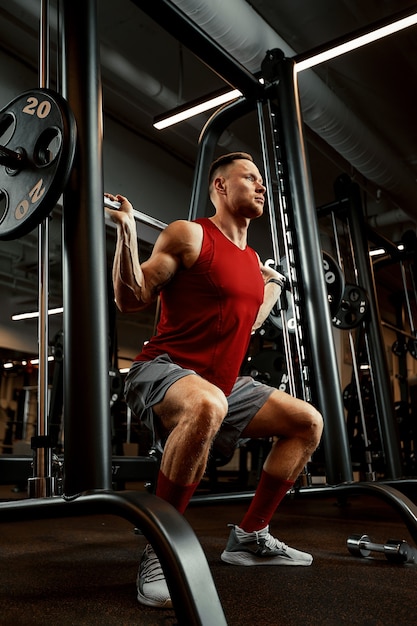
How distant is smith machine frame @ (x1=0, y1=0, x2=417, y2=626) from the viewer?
0.94 metres

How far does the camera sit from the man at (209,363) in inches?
54.5

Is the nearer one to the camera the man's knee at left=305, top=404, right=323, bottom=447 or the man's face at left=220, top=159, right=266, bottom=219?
the man's knee at left=305, top=404, right=323, bottom=447

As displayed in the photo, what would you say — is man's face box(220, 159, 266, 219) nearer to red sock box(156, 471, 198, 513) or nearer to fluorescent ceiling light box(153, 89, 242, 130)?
red sock box(156, 471, 198, 513)

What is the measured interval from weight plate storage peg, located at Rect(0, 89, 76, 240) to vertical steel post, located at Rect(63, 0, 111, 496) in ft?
0.17

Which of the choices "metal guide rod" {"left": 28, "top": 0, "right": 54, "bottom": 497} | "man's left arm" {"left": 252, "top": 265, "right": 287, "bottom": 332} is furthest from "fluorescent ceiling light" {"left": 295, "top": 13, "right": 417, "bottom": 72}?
"metal guide rod" {"left": 28, "top": 0, "right": 54, "bottom": 497}

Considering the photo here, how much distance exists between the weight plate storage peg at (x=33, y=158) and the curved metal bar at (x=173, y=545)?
62 centimetres

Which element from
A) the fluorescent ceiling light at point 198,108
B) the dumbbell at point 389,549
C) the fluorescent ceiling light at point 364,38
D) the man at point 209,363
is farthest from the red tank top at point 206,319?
the fluorescent ceiling light at point 198,108

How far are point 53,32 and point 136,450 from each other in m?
6.97

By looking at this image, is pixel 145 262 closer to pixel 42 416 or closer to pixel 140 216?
pixel 140 216

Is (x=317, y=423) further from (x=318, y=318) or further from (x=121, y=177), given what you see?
(x=121, y=177)

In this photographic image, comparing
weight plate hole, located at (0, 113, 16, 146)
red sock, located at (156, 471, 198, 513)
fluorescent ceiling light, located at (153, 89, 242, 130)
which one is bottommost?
red sock, located at (156, 471, 198, 513)

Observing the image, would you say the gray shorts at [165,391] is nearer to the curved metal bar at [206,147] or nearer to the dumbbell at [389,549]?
the dumbbell at [389,549]

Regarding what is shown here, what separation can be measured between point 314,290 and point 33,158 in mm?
1239

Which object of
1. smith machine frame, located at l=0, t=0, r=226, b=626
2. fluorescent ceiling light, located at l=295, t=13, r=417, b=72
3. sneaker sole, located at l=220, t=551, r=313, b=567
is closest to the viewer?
smith machine frame, located at l=0, t=0, r=226, b=626
